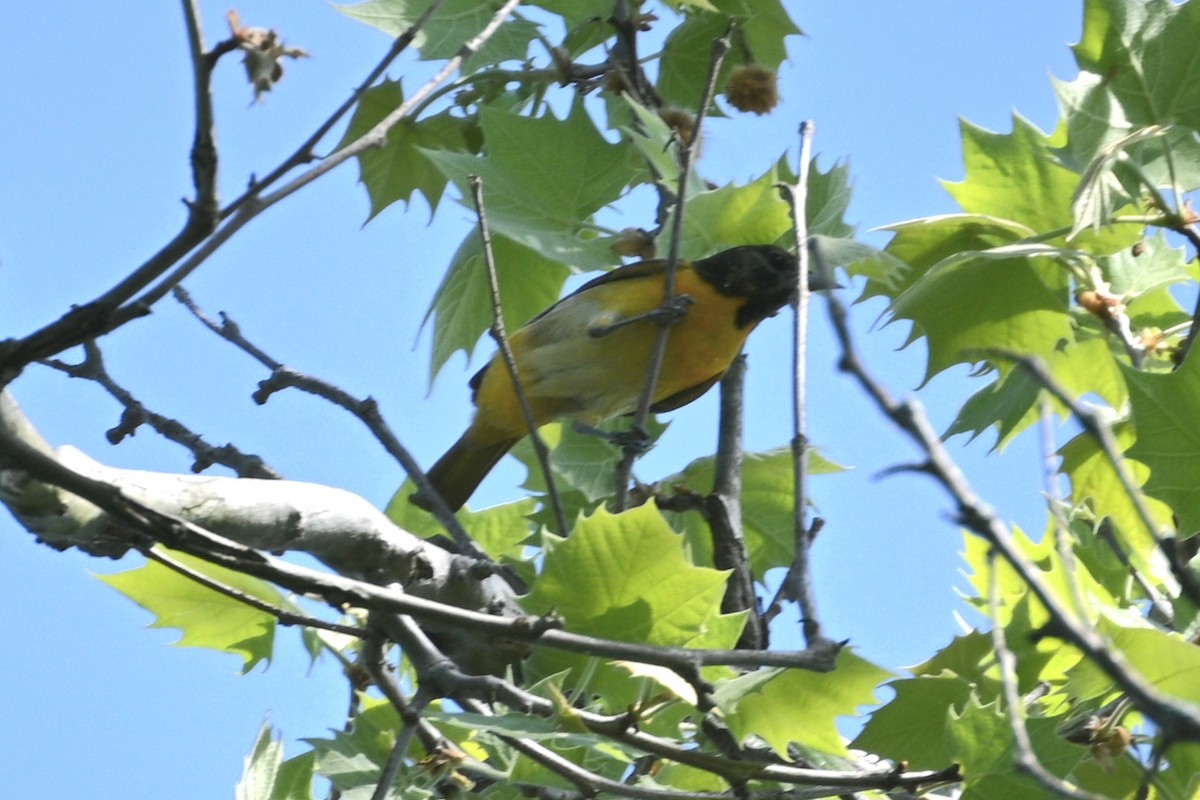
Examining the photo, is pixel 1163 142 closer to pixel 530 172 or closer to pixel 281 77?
pixel 530 172

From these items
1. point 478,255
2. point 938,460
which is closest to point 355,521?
point 938,460

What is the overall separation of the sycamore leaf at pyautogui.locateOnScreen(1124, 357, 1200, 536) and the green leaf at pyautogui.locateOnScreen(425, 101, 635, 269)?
124 centimetres

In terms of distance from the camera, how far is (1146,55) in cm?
284

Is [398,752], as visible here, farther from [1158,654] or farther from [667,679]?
[1158,654]

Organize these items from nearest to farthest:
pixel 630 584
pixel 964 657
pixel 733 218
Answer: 1. pixel 630 584
2. pixel 964 657
3. pixel 733 218

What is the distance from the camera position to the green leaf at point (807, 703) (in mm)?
2094

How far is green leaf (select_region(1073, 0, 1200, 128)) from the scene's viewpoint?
2.83 metres

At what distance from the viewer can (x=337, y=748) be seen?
8.27 ft

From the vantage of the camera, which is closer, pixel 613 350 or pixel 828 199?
pixel 828 199

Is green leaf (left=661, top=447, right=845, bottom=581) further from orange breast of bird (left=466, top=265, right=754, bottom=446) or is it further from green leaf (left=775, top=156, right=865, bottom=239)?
orange breast of bird (left=466, top=265, right=754, bottom=446)

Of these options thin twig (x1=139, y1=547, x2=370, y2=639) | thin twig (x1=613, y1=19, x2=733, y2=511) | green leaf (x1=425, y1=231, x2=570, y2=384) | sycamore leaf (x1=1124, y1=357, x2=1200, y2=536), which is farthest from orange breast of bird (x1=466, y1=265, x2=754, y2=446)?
thin twig (x1=139, y1=547, x2=370, y2=639)

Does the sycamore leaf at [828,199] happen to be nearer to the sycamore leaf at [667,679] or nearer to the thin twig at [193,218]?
the sycamore leaf at [667,679]

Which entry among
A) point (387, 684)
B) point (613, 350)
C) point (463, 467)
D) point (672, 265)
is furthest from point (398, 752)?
point (463, 467)

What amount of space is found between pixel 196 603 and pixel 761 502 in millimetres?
1529
